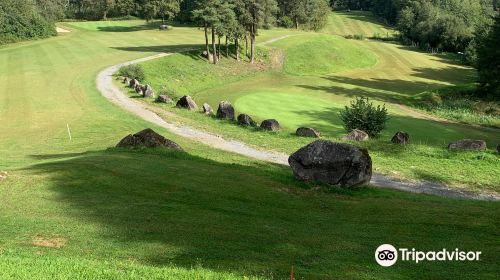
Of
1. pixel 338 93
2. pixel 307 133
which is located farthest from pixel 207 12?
→ pixel 307 133

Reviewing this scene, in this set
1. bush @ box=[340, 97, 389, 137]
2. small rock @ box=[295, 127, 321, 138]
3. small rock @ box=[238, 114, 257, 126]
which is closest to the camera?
small rock @ box=[295, 127, 321, 138]

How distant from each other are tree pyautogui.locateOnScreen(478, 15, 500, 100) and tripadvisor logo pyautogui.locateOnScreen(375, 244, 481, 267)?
2379 inches

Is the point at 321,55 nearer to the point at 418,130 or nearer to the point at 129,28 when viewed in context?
the point at 418,130

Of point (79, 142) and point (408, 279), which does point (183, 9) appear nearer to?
point (79, 142)

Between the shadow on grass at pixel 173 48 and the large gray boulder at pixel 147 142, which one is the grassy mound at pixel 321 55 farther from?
the large gray boulder at pixel 147 142

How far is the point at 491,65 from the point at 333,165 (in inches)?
2205

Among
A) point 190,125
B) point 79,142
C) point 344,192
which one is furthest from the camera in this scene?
point 190,125

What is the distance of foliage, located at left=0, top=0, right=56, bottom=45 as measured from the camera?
9656 centimetres

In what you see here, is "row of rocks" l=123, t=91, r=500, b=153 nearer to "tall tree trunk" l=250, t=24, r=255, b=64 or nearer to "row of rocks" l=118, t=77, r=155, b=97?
"row of rocks" l=118, t=77, r=155, b=97

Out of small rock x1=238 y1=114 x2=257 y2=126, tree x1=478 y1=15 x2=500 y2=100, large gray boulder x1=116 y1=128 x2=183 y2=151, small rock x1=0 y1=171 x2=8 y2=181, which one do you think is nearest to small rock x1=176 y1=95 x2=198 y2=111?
small rock x1=238 y1=114 x2=257 y2=126

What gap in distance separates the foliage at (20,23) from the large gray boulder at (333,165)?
91.4 meters

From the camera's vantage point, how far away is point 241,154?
32.4 metres

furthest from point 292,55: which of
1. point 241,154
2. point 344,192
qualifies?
point 344,192

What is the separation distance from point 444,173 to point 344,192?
1005 centimetres
